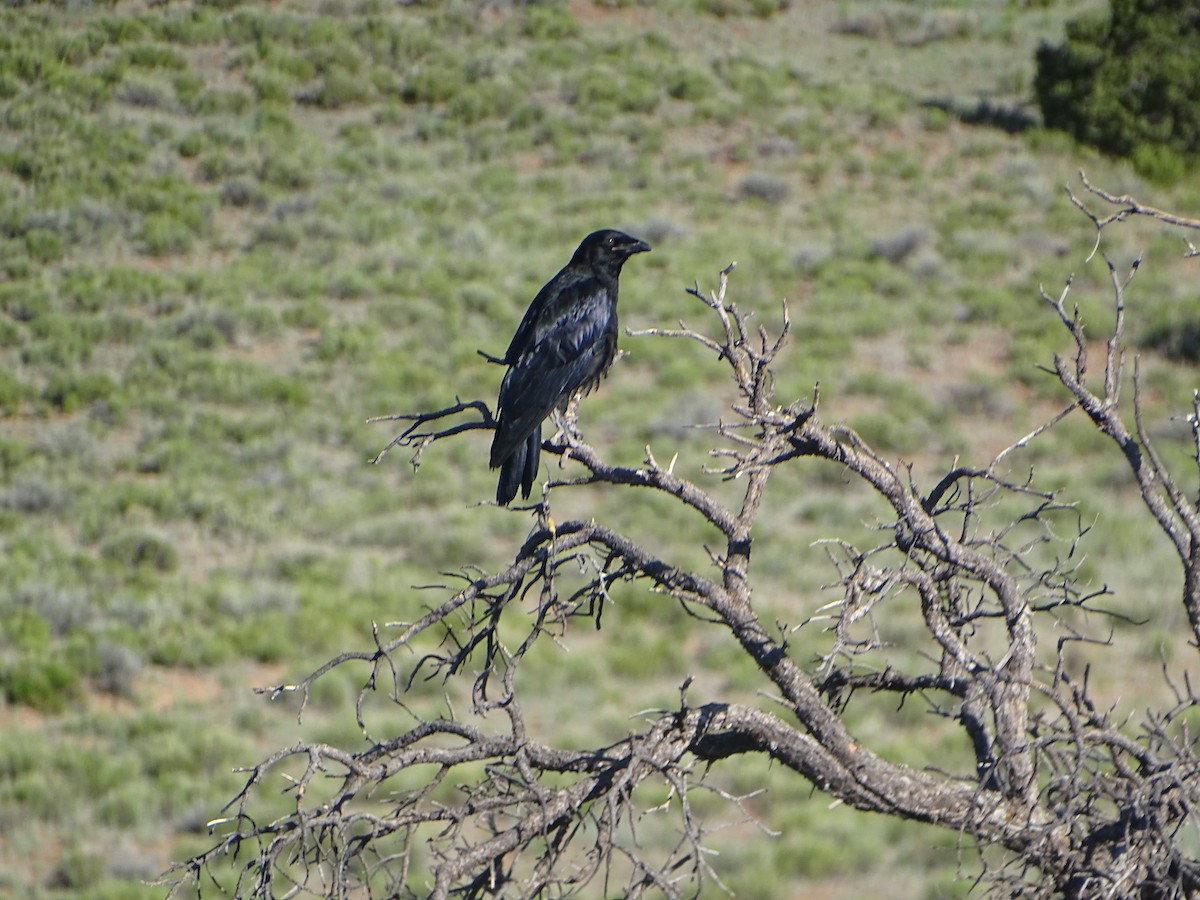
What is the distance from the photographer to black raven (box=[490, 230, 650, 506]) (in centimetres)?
643

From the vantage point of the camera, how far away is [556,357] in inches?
274

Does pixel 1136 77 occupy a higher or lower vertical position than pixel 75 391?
higher

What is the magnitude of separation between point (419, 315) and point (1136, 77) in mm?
13708

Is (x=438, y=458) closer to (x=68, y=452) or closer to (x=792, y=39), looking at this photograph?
(x=68, y=452)

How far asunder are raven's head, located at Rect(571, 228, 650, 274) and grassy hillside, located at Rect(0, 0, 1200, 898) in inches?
186

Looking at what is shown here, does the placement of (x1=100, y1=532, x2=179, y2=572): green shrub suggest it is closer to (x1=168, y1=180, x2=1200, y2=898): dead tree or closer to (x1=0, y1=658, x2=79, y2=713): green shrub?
(x1=0, y1=658, x2=79, y2=713): green shrub

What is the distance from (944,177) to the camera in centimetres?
2662

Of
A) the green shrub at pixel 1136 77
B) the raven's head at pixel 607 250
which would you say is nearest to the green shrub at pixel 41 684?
the raven's head at pixel 607 250

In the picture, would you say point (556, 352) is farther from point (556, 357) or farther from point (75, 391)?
point (75, 391)

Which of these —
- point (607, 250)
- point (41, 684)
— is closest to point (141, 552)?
point (41, 684)

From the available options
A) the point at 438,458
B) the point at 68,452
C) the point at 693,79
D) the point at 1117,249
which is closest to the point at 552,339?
the point at 438,458

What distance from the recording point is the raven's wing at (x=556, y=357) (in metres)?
6.43

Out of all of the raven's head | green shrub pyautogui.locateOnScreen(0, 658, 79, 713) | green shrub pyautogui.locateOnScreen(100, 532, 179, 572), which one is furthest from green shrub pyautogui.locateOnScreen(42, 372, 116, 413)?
the raven's head

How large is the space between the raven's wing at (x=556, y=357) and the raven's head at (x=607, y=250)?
189 millimetres
